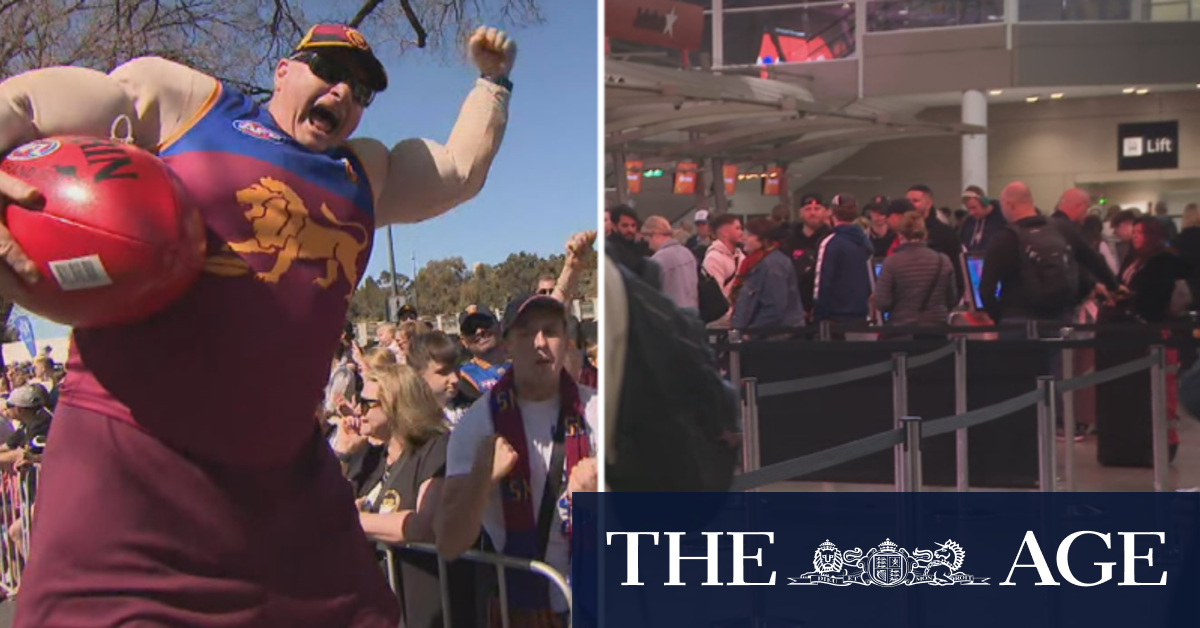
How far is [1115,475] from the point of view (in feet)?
6.72

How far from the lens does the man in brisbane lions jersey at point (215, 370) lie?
1525 millimetres

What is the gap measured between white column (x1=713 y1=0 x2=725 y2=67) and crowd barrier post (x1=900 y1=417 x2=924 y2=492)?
648 mm

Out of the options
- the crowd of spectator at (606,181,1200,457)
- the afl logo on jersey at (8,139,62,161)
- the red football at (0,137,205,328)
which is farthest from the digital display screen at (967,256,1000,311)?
the afl logo on jersey at (8,139,62,161)

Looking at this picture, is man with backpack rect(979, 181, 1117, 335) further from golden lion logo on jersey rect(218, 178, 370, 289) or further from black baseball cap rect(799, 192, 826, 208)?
golden lion logo on jersey rect(218, 178, 370, 289)

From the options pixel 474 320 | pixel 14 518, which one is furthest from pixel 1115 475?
pixel 14 518

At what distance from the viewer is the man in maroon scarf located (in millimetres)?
1985

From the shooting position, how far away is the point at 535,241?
1.79 meters

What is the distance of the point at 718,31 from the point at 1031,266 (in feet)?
1.99

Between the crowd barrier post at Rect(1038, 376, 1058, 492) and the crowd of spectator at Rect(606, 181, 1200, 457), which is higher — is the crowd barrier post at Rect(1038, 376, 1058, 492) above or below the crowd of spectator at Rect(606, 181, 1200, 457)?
below

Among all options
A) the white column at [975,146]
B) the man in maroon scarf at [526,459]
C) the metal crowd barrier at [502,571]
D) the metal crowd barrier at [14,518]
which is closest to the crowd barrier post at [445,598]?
the metal crowd barrier at [502,571]

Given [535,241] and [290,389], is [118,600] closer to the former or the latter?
[290,389]

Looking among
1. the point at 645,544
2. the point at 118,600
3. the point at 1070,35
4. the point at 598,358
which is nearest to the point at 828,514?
the point at 645,544

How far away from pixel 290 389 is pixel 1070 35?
1242mm

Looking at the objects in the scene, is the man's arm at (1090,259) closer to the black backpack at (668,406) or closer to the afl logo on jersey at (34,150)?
the black backpack at (668,406)
